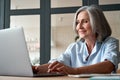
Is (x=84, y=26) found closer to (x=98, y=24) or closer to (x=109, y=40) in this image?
(x=98, y=24)

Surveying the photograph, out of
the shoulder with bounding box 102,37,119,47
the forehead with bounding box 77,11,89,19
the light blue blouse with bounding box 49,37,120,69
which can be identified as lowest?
the light blue blouse with bounding box 49,37,120,69

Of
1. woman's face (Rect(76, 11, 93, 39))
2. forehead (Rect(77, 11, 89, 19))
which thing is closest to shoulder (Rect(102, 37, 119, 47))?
woman's face (Rect(76, 11, 93, 39))

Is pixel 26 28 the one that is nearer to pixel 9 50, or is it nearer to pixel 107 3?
pixel 107 3

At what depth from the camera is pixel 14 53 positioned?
1090 mm

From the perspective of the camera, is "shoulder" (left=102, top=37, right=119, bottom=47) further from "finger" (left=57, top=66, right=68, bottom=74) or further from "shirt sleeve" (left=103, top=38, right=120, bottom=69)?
"finger" (left=57, top=66, right=68, bottom=74)

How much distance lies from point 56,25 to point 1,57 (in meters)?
2.70

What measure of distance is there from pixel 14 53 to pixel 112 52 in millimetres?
692

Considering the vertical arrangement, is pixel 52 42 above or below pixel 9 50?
below

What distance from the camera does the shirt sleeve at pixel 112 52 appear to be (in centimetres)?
145

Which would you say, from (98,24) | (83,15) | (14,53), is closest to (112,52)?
(98,24)

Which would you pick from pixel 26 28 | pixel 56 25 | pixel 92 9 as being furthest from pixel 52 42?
pixel 92 9

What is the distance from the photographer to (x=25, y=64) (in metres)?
1.07

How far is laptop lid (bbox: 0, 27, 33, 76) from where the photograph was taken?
3.50 ft

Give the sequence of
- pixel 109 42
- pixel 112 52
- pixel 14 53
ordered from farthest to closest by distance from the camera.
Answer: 1. pixel 109 42
2. pixel 112 52
3. pixel 14 53
